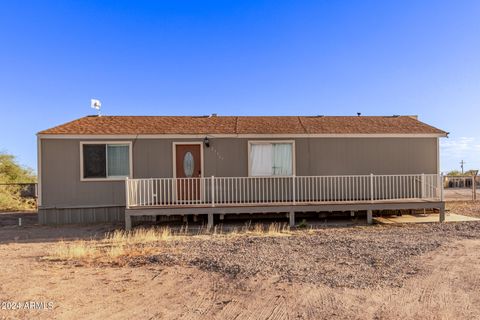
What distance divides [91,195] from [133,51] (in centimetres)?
846

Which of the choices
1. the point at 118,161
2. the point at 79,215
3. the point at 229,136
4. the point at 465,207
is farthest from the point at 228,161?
the point at 465,207

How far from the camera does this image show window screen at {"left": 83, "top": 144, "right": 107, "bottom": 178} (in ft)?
33.7

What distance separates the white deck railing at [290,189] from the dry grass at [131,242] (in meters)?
1.20

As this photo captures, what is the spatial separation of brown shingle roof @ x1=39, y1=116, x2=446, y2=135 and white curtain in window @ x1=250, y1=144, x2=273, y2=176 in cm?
56

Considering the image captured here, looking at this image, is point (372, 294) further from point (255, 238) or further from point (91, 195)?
point (91, 195)

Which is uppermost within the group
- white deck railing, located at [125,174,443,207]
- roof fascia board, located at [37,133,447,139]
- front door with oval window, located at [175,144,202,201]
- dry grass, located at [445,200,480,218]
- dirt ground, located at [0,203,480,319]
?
roof fascia board, located at [37,133,447,139]

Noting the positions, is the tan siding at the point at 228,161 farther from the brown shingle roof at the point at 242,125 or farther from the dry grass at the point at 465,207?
the dry grass at the point at 465,207

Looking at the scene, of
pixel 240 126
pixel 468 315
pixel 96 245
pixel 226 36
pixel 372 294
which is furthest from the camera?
A: pixel 226 36

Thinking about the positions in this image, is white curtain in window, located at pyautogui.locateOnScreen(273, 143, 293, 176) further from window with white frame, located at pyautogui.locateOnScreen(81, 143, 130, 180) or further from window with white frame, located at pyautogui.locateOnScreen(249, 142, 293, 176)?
window with white frame, located at pyautogui.locateOnScreen(81, 143, 130, 180)

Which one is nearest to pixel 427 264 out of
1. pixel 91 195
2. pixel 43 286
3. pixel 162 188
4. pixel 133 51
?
pixel 43 286

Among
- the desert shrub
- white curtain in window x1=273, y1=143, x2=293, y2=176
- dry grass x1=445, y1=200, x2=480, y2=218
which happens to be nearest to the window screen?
white curtain in window x1=273, y1=143, x2=293, y2=176

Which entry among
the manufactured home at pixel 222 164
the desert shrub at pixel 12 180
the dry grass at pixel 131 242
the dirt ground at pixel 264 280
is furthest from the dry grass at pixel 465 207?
the desert shrub at pixel 12 180

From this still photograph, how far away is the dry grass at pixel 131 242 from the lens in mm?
6082

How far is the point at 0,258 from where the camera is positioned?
6168mm
